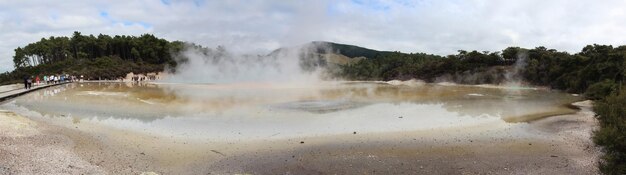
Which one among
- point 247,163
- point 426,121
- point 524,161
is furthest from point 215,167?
point 426,121

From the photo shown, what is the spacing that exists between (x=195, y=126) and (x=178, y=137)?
2.34 meters

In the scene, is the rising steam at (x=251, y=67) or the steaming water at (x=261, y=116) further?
the rising steam at (x=251, y=67)

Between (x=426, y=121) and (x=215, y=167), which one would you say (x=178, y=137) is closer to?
(x=215, y=167)

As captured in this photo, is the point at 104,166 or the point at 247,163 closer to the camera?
the point at 104,166

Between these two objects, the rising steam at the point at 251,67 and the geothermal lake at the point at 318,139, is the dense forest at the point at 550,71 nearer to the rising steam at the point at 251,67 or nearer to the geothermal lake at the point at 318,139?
the geothermal lake at the point at 318,139

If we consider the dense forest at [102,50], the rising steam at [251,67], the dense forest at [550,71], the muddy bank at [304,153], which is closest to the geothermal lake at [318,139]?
the muddy bank at [304,153]

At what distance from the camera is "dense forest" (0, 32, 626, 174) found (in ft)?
40.7

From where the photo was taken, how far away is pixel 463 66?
63.0m

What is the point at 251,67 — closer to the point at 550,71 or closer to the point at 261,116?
the point at 550,71

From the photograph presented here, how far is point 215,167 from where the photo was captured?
1046 centimetres

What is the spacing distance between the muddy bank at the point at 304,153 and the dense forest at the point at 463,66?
1.70m

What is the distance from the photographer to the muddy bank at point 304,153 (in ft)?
33.4

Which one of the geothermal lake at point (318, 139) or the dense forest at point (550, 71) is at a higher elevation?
the dense forest at point (550, 71)

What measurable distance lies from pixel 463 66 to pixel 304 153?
55.7m
